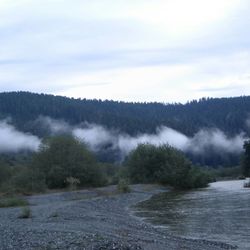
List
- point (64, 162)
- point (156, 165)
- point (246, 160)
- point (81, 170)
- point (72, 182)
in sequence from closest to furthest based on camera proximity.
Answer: point (72, 182)
point (64, 162)
point (81, 170)
point (156, 165)
point (246, 160)

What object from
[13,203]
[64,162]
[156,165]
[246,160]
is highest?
[64,162]

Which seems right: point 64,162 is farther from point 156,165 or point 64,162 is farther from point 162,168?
point 156,165

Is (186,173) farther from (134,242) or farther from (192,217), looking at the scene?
(134,242)

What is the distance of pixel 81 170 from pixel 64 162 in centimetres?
285

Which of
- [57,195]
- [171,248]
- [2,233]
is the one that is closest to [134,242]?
[171,248]

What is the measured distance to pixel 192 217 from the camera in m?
41.2

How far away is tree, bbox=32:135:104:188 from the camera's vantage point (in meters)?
83.8

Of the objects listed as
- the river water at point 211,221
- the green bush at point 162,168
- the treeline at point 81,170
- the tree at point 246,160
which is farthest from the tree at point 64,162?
the tree at point 246,160

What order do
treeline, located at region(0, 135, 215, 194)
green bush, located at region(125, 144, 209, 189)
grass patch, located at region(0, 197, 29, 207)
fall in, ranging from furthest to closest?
green bush, located at region(125, 144, 209, 189) → treeline, located at region(0, 135, 215, 194) → grass patch, located at region(0, 197, 29, 207)

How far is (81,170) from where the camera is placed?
85.0 m

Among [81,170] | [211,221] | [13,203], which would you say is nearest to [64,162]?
[81,170]

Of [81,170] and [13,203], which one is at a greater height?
[81,170]

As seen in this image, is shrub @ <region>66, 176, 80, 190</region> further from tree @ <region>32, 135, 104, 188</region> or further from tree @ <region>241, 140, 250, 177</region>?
tree @ <region>241, 140, 250, 177</region>

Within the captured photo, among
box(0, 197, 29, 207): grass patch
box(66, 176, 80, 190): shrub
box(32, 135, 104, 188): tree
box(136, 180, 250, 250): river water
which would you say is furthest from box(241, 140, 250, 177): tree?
box(0, 197, 29, 207): grass patch
